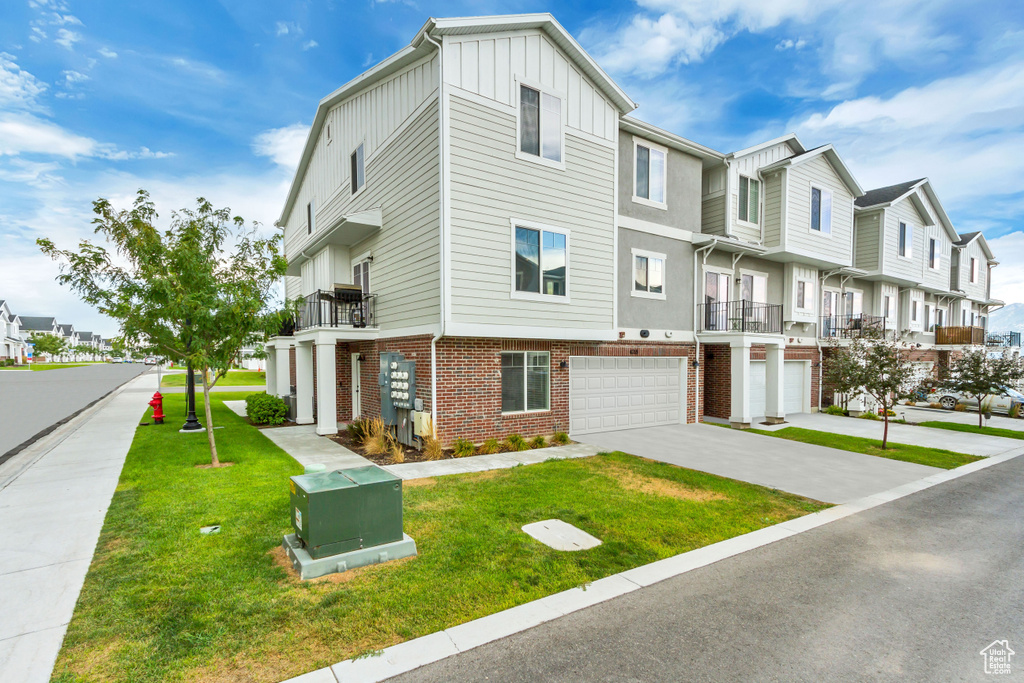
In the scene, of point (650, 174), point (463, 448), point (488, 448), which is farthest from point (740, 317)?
point (463, 448)

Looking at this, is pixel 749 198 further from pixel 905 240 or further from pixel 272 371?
pixel 272 371

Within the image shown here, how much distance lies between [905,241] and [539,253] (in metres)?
22.2

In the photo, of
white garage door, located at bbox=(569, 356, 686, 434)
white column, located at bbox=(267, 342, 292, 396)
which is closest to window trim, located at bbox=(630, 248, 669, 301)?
white garage door, located at bbox=(569, 356, 686, 434)

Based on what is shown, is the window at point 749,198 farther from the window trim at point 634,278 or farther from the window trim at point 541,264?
the window trim at point 541,264

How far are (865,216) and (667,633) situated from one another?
2576cm

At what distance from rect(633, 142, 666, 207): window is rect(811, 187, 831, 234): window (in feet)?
25.2

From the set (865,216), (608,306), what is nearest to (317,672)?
(608,306)

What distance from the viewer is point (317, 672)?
3.28 meters

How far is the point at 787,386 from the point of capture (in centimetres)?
1836

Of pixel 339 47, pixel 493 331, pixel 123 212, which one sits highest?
pixel 339 47

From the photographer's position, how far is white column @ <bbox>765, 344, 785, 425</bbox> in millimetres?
15945

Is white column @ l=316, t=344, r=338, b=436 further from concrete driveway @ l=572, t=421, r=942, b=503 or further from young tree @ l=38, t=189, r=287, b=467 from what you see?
concrete driveway @ l=572, t=421, r=942, b=503

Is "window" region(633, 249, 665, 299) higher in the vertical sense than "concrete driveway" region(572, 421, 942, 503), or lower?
higher

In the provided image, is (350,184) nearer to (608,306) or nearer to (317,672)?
(608,306)
